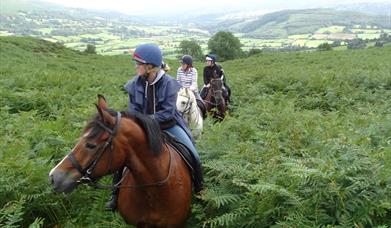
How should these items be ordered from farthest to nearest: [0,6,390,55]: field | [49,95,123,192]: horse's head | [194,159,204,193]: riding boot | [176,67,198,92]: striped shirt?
[0,6,390,55]: field, [176,67,198,92]: striped shirt, [194,159,204,193]: riding boot, [49,95,123,192]: horse's head

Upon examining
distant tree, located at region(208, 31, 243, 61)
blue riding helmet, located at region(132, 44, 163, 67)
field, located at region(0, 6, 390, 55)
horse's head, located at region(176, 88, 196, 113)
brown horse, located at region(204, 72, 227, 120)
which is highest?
blue riding helmet, located at region(132, 44, 163, 67)

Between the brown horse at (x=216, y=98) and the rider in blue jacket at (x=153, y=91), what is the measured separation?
7944 mm

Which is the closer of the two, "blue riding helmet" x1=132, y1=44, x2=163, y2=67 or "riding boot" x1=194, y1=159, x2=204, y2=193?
"blue riding helmet" x1=132, y1=44, x2=163, y2=67

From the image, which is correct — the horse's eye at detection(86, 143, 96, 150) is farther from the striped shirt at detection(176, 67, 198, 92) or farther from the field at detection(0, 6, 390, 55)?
the field at detection(0, 6, 390, 55)

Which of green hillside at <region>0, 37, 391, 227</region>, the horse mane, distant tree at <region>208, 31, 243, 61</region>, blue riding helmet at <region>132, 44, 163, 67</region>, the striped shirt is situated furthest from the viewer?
distant tree at <region>208, 31, 243, 61</region>

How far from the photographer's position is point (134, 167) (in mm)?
4734

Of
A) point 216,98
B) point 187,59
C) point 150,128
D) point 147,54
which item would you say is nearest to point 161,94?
point 147,54

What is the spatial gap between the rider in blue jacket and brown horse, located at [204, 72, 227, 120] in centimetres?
794

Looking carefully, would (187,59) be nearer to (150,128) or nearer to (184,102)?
(184,102)

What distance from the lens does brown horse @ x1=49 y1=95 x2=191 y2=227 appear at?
167 inches

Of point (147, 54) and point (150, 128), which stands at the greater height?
point (147, 54)

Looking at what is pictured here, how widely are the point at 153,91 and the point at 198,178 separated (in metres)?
1.26

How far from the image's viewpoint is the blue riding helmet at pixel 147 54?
5347 millimetres

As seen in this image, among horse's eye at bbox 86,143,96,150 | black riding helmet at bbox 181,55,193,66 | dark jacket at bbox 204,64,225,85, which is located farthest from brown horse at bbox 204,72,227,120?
horse's eye at bbox 86,143,96,150
